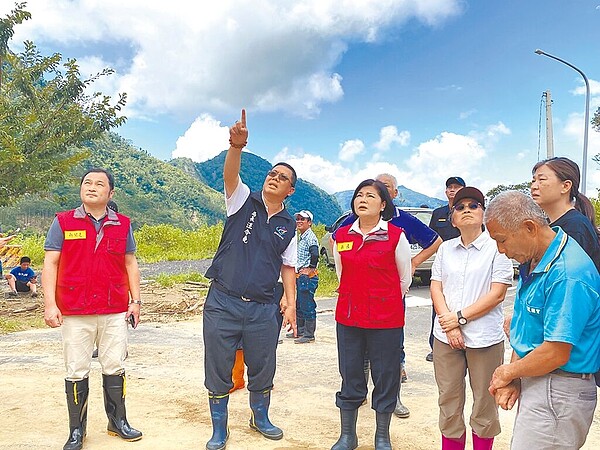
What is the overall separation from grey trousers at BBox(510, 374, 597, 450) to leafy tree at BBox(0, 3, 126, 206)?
8.29 metres

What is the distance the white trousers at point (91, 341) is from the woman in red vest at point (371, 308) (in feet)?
4.99

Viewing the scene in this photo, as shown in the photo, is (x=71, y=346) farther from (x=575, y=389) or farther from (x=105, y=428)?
(x=575, y=389)

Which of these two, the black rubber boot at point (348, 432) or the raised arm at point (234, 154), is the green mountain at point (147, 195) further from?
the black rubber boot at point (348, 432)

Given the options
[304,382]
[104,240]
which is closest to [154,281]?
[304,382]

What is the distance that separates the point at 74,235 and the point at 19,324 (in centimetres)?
562

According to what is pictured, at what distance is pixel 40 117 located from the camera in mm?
9523

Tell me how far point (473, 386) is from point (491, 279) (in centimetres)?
65

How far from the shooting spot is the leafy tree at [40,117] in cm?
901

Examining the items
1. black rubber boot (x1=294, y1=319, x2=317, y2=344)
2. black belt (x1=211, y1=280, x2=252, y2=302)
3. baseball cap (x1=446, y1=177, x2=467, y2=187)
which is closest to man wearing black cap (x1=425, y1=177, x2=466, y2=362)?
baseball cap (x1=446, y1=177, x2=467, y2=187)

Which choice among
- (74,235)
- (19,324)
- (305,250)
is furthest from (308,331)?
(19,324)

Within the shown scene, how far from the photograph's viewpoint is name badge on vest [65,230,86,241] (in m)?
3.66

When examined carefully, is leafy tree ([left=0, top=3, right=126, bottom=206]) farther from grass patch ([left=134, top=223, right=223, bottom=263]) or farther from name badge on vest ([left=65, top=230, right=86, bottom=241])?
grass patch ([left=134, top=223, right=223, bottom=263])

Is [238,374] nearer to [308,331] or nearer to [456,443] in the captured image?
[308,331]

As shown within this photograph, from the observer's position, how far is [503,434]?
4012mm
